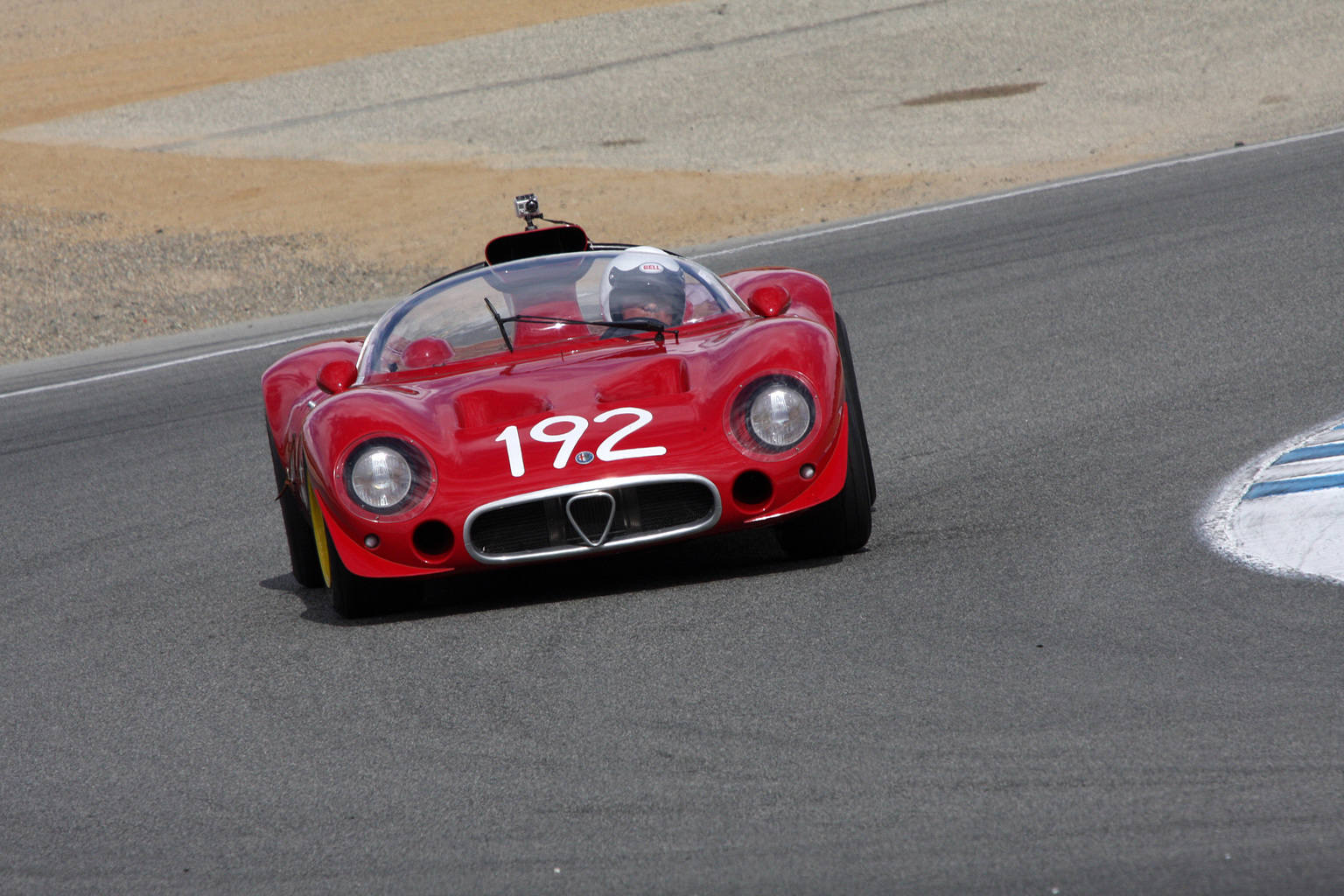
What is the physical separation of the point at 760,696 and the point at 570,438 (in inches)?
46.7

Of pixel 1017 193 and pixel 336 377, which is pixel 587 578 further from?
pixel 1017 193

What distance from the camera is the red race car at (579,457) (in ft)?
14.6

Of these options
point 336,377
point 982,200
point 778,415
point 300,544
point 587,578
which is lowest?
point 982,200

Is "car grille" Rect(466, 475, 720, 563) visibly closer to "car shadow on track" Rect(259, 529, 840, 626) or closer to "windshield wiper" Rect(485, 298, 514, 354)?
"car shadow on track" Rect(259, 529, 840, 626)

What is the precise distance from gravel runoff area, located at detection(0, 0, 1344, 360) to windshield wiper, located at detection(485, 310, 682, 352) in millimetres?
9468

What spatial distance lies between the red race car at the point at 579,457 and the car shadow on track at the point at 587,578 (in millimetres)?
103

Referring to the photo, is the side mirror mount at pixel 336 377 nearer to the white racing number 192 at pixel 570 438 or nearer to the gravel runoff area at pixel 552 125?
the white racing number 192 at pixel 570 438

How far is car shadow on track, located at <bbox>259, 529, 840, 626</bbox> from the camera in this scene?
187 inches

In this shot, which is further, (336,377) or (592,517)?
(336,377)

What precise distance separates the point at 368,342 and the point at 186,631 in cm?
132

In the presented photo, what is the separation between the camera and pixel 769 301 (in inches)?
222

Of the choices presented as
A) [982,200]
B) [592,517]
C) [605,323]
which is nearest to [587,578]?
[592,517]

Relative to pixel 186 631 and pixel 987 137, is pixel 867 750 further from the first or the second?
pixel 987 137

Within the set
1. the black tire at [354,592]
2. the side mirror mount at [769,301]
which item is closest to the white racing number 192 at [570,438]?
the black tire at [354,592]
